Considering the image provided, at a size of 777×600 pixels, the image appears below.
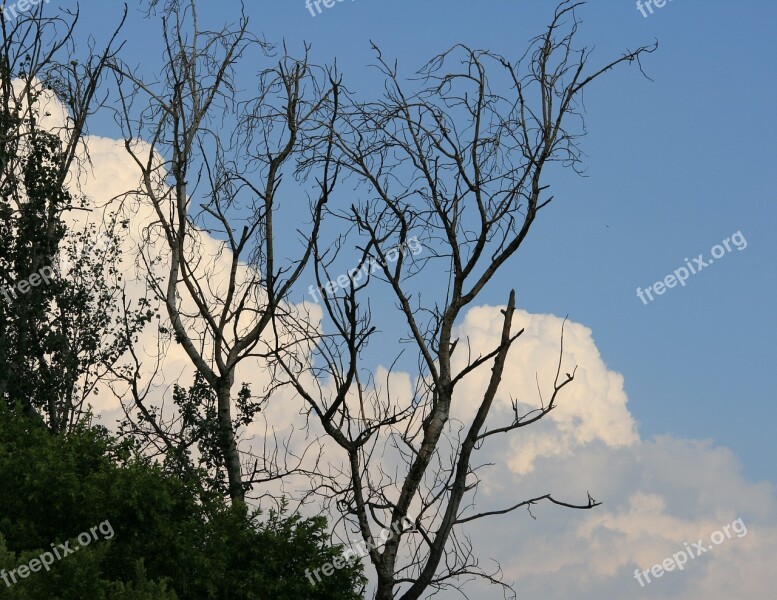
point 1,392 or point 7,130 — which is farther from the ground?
point 7,130

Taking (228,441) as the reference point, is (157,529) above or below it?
below

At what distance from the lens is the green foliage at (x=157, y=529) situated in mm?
12766

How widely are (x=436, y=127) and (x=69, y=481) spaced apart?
6.33 m

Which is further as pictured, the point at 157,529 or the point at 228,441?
the point at 228,441

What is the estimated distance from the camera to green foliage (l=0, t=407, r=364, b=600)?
12.8 meters

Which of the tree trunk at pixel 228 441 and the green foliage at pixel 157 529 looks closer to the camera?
the green foliage at pixel 157 529

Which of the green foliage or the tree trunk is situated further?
the tree trunk

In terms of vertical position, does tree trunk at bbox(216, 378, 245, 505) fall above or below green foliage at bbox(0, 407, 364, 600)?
above

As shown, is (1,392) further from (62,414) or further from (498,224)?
(498,224)

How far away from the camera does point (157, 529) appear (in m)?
12.9

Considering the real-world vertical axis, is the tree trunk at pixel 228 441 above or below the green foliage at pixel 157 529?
above

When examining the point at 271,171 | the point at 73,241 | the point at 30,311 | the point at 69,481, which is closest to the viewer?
the point at 69,481

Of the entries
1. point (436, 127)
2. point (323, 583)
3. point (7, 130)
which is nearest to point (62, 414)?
point (7, 130)

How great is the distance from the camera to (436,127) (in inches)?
532
